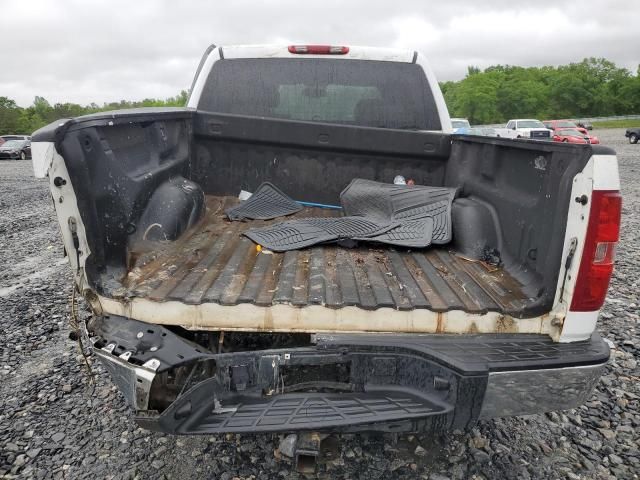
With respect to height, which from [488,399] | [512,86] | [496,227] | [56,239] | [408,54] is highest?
[512,86]

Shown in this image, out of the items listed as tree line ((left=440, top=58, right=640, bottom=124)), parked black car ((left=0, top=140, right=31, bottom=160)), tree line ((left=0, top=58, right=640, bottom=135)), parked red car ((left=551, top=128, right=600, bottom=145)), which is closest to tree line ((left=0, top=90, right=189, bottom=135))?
tree line ((left=0, top=58, right=640, bottom=135))

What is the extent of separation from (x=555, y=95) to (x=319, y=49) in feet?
342

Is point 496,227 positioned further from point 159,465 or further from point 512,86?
point 512,86

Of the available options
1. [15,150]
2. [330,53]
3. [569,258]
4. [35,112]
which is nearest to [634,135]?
[330,53]

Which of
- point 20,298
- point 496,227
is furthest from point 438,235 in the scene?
point 20,298

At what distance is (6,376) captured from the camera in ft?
10.4

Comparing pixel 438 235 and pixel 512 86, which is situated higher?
pixel 512 86

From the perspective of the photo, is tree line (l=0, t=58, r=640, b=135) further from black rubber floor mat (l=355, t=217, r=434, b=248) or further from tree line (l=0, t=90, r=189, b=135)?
black rubber floor mat (l=355, t=217, r=434, b=248)

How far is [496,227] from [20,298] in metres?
4.35

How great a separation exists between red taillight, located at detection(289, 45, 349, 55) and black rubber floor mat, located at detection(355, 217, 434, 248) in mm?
1563

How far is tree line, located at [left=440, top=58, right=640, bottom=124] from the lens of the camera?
8731 centimetres

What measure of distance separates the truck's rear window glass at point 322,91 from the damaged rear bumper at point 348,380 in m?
2.23

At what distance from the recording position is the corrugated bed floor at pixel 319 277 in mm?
2107

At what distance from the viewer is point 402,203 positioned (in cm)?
333
